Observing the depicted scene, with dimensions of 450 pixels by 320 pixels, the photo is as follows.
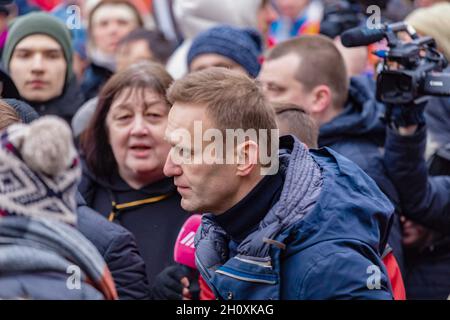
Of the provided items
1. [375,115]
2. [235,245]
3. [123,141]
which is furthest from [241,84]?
[375,115]

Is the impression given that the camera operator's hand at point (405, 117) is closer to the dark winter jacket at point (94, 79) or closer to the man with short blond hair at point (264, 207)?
the man with short blond hair at point (264, 207)

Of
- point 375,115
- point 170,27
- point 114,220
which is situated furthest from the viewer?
point 170,27

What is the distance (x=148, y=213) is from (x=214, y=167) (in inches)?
52.5

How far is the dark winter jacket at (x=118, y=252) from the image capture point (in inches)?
136

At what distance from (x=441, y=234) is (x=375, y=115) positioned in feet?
2.30

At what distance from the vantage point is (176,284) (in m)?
3.81

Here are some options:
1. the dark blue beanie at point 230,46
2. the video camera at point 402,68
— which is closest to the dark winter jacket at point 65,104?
the dark blue beanie at point 230,46

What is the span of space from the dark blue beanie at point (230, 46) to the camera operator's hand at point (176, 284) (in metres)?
1.82

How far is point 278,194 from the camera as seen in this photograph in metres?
3.00

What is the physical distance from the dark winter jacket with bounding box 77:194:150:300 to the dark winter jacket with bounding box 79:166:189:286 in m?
0.39

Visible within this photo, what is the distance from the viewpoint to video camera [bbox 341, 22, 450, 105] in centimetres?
389

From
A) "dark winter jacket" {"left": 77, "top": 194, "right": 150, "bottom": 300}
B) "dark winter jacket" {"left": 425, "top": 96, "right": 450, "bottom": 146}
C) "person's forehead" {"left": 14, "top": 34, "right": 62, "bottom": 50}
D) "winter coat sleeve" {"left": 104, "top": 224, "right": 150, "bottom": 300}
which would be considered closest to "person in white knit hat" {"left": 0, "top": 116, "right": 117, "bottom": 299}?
"dark winter jacket" {"left": 77, "top": 194, "right": 150, "bottom": 300}

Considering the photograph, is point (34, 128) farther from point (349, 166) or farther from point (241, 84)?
point (349, 166)

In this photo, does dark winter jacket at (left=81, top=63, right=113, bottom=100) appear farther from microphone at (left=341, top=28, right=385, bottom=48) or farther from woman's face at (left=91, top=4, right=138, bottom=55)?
microphone at (left=341, top=28, right=385, bottom=48)
